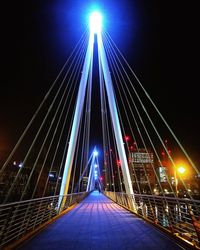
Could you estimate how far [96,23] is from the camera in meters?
17.8

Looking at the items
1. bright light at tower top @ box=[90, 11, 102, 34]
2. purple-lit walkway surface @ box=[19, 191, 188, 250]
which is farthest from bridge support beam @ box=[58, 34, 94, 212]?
purple-lit walkway surface @ box=[19, 191, 188, 250]

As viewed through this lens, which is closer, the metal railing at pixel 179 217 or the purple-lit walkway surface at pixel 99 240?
the purple-lit walkway surface at pixel 99 240

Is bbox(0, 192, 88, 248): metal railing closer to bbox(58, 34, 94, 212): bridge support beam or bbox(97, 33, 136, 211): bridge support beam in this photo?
bbox(58, 34, 94, 212): bridge support beam

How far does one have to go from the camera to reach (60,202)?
11852 millimetres

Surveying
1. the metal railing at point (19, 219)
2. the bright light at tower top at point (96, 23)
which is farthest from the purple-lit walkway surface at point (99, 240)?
the bright light at tower top at point (96, 23)

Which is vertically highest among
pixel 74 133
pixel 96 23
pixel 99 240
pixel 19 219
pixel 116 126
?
pixel 96 23

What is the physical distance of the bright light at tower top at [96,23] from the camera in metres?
17.2

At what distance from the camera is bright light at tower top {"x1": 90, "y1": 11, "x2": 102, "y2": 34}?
1718 centimetres

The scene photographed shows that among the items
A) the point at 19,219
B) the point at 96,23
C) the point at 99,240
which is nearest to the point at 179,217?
the point at 99,240

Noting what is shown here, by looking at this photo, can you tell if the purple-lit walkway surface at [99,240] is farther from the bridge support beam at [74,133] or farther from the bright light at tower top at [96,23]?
the bright light at tower top at [96,23]

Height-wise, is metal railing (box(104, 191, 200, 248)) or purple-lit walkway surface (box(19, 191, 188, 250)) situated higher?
metal railing (box(104, 191, 200, 248))

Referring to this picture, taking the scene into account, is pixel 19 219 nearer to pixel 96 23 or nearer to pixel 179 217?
pixel 179 217

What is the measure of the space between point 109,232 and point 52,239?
1579 mm

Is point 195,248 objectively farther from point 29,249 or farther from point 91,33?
point 91,33
